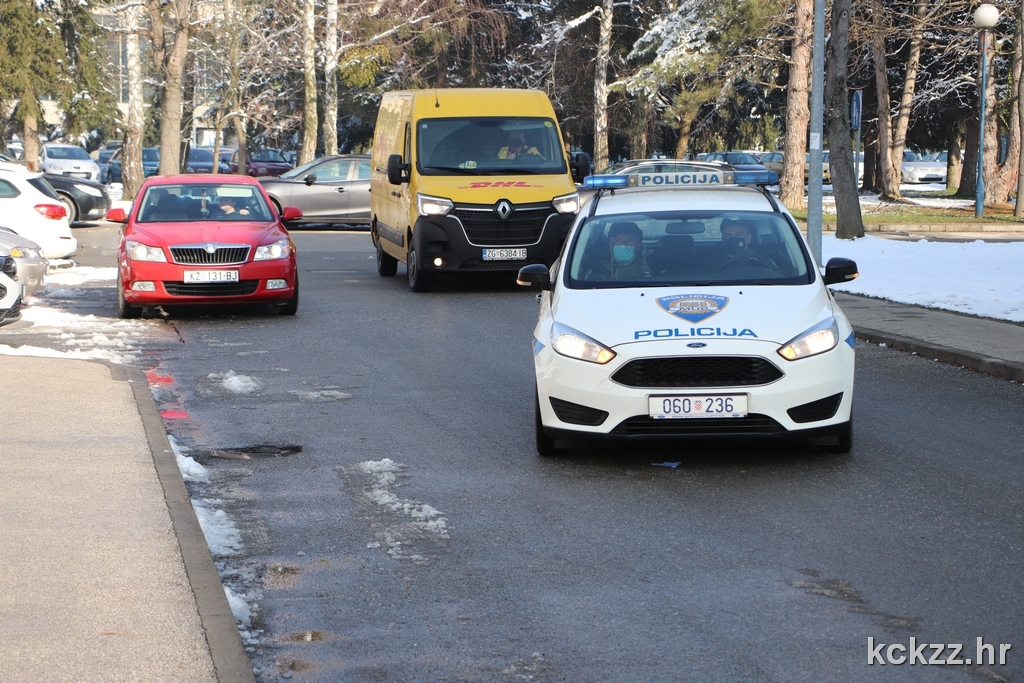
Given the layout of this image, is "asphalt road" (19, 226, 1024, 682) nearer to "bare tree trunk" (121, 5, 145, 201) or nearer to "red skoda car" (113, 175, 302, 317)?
"red skoda car" (113, 175, 302, 317)

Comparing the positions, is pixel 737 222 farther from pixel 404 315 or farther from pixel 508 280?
pixel 508 280

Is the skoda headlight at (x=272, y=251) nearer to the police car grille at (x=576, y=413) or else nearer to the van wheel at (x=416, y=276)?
the van wheel at (x=416, y=276)

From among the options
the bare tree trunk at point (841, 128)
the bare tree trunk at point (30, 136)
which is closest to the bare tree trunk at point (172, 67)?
the bare tree trunk at point (30, 136)

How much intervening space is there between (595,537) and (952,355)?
6642 millimetres

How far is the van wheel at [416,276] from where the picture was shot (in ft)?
60.3

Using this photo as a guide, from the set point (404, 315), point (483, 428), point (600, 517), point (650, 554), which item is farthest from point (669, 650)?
point (404, 315)

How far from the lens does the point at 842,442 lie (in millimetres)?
8281

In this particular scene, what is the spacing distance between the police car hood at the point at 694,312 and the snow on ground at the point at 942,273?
6970mm

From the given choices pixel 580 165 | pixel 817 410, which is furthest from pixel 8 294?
pixel 817 410

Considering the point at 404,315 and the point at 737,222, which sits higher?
the point at 737,222

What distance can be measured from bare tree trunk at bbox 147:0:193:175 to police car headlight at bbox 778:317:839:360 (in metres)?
33.0

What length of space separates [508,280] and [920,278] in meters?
5.59

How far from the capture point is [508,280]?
810 inches

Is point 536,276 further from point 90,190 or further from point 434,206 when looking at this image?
point 90,190
